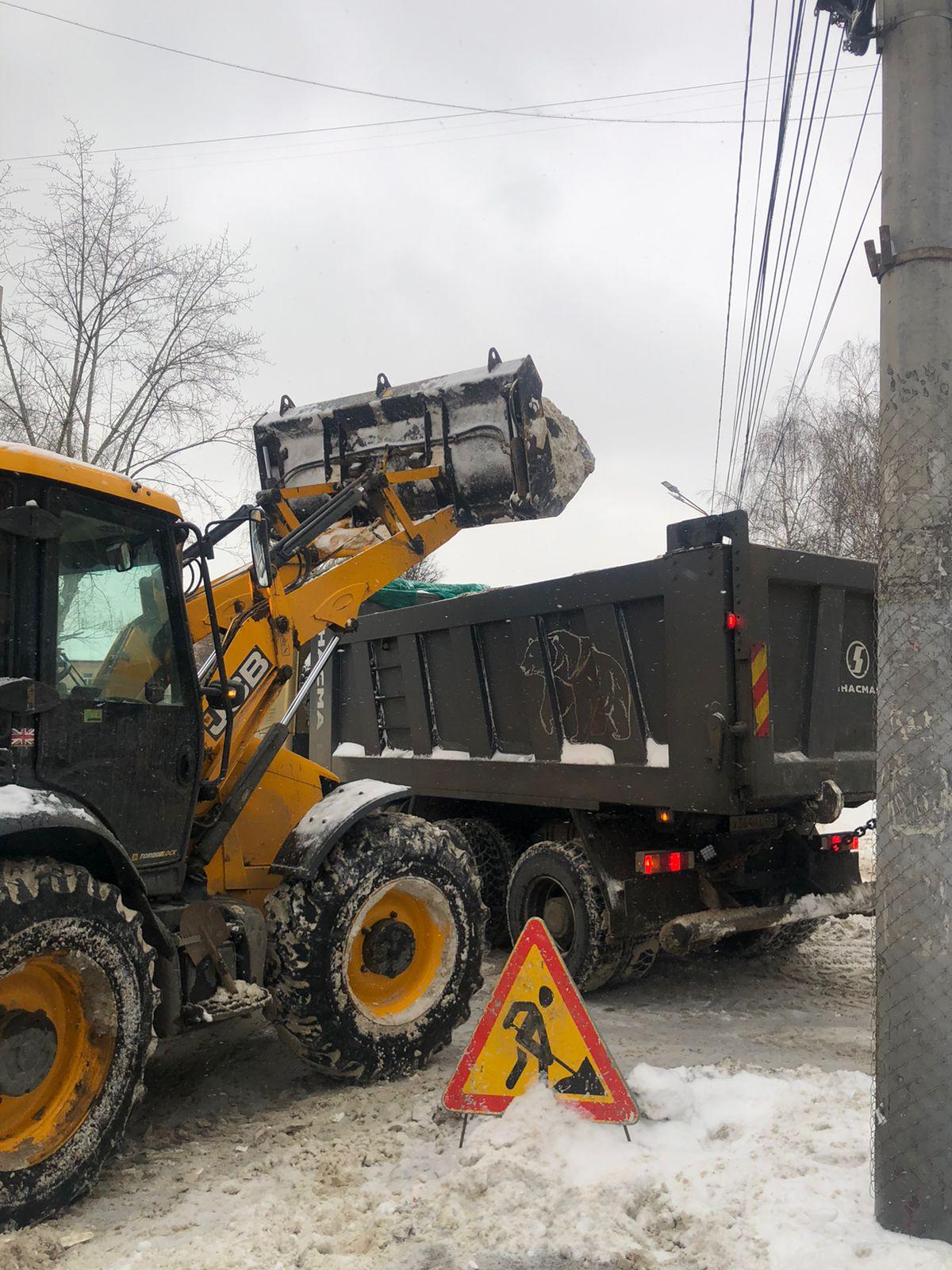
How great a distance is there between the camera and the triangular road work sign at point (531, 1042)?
3.85m

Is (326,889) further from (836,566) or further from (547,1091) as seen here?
(836,566)

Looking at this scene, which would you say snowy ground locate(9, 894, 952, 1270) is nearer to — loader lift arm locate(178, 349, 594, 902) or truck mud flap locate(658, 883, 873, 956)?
truck mud flap locate(658, 883, 873, 956)

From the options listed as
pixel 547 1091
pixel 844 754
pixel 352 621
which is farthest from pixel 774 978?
pixel 352 621

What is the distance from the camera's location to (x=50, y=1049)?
11.7ft

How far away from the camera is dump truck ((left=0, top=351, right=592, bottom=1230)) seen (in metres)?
3.56

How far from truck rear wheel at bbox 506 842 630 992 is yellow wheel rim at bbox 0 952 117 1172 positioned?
10.1 ft

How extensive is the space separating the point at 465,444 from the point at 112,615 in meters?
2.25

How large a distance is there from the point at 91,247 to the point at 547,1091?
19605 mm

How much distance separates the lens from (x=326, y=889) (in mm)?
4762

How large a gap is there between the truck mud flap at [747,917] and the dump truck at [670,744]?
0.01 m

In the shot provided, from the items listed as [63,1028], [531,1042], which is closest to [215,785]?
[63,1028]

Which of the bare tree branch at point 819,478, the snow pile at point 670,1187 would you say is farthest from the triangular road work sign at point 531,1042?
the bare tree branch at point 819,478

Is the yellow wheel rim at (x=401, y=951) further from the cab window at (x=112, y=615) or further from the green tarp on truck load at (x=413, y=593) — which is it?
the green tarp on truck load at (x=413, y=593)

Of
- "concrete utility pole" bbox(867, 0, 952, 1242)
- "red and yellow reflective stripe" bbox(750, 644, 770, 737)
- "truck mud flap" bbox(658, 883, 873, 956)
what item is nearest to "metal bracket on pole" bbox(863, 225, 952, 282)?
"concrete utility pole" bbox(867, 0, 952, 1242)
